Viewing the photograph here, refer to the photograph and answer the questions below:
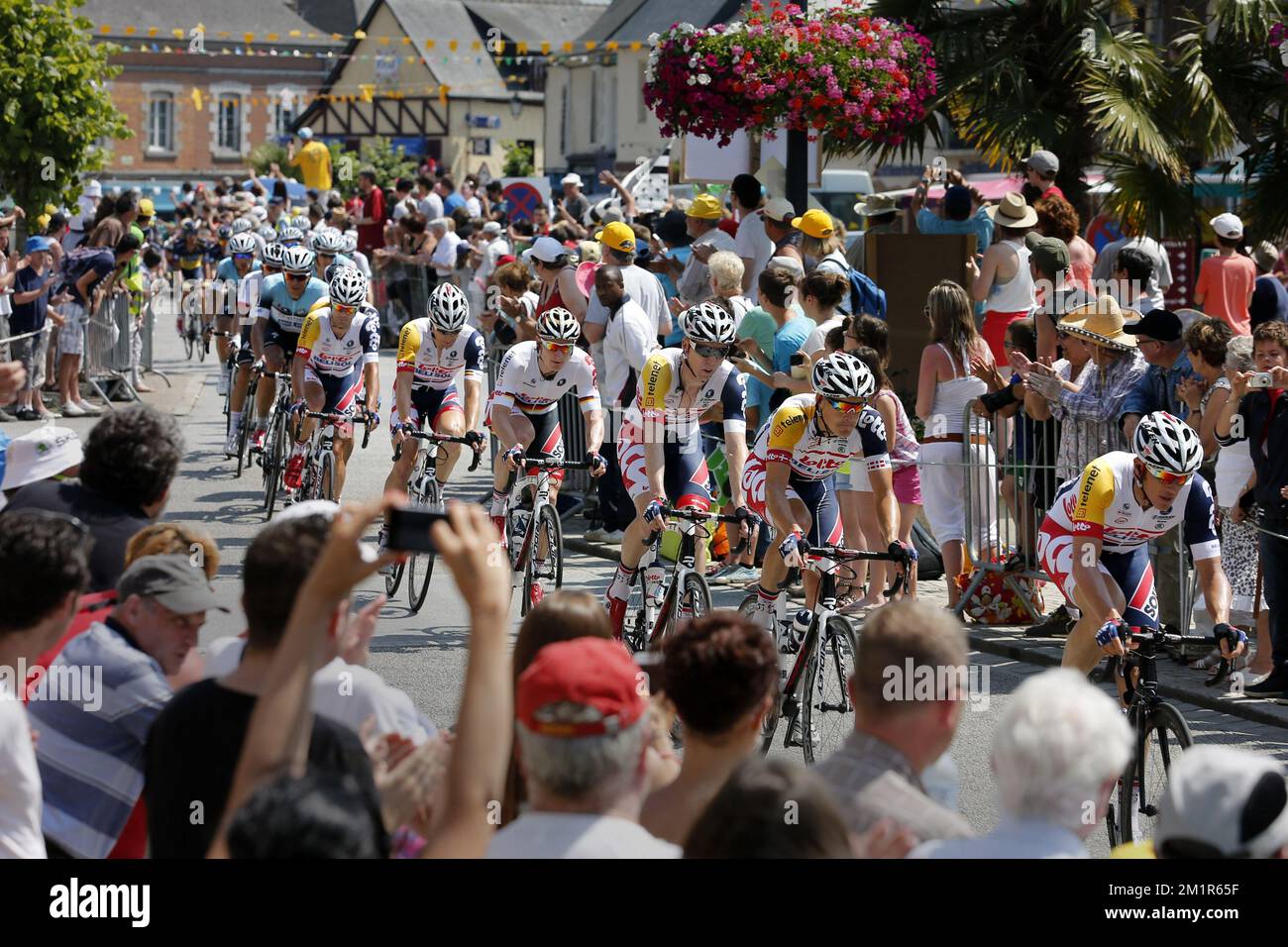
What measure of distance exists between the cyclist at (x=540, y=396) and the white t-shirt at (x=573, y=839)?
7529 millimetres

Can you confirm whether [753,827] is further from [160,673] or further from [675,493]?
[675,493]

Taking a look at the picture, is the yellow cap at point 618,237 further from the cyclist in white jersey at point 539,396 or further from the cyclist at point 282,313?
the cyclist at point 282,313

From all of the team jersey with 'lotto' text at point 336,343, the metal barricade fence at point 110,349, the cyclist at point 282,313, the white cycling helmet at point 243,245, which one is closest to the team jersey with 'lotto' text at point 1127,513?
the team jersey with 'lotto' text at point 336,343

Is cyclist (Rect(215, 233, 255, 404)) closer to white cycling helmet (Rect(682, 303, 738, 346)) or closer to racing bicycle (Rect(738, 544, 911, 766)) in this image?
white cycling helmet (Rect(682, 303, 738, 346))

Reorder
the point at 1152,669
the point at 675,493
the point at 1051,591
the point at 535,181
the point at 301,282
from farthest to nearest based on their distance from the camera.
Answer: the point at 535,181 → the point at 301,282 → the point at 1051,591 → the point at 675,493 → the point at 1152,669

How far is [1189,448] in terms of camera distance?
7414mm

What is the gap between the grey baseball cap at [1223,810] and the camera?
3424 mm

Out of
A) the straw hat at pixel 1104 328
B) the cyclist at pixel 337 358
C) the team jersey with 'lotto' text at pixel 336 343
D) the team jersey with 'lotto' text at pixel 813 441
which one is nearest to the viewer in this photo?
the team jersey with 'lotto' text at pixel 813 441

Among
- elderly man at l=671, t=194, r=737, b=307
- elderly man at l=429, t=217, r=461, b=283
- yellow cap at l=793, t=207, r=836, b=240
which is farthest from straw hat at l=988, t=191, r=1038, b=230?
elderly man at l=429, t=217, r=461, b=283

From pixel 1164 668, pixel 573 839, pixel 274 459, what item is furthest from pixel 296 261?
pixel 573 839

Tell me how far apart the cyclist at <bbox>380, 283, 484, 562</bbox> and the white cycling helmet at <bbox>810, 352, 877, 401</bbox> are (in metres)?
3.80

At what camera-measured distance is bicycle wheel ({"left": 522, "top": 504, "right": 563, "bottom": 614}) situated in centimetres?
1100

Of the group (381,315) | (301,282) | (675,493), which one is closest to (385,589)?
(675,493)
